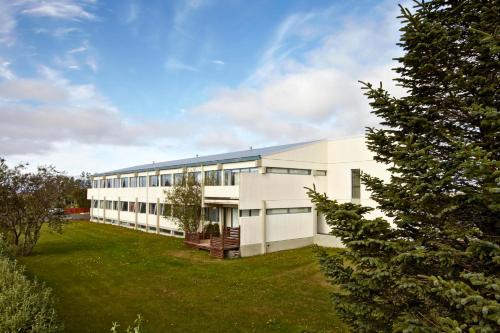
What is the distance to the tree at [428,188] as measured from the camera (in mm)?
6094

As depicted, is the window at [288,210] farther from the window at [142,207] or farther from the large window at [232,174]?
the window at [142,207]

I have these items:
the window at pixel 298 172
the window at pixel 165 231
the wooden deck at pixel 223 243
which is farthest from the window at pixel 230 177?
the window at pixel 165 231

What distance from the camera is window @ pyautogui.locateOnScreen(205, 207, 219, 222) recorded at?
3247 centimetres

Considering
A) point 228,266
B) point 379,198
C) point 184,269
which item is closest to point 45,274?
point 184,269

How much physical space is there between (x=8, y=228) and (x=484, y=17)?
107 ft

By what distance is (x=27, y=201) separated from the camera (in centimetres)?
2695

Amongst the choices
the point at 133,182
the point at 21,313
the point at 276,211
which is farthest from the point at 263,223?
the point at 133,182

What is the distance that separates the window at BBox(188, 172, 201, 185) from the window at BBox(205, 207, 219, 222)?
111 inches

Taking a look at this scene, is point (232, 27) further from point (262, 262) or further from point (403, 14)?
point (262, 262)

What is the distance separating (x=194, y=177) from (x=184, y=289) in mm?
16573

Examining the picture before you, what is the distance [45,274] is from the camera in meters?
21.4

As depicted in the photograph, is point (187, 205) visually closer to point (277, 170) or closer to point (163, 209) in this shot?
point (277, 170)

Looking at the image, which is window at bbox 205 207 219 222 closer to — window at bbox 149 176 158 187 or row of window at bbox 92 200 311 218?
row of window at bbox 92 200 311 218

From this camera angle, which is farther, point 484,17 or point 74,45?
point 74,45
